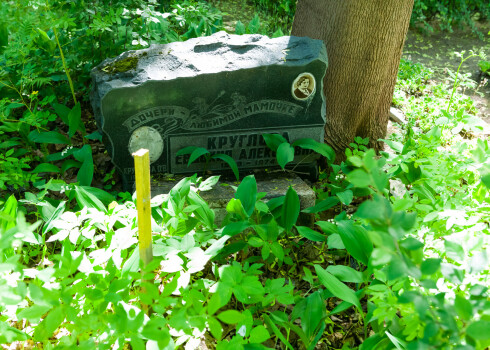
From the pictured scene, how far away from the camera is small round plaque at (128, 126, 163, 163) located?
286 cm

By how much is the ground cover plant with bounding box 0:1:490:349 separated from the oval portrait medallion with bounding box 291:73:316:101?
306 mm

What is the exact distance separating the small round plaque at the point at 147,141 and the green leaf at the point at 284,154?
75 cm

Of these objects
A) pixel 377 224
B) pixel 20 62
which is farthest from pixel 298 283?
pixel 20 62

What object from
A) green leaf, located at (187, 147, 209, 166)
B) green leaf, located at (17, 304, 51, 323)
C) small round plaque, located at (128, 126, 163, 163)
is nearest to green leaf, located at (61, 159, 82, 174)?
small round plaque, located at (128, 126, 163, 163)

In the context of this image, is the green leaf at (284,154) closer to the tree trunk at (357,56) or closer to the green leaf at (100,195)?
the tree trunk at (357,56)

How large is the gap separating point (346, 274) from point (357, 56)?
5.72 feet

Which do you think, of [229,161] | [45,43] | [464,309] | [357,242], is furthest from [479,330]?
[45,43]

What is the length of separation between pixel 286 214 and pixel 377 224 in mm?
1304

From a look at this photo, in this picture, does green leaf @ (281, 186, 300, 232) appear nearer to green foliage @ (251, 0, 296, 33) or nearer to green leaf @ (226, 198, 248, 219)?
green leaf @ (226, 198, 248, 219)

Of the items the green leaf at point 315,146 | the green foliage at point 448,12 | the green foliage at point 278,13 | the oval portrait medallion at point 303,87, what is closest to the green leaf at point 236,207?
the green leaf at point 315,146

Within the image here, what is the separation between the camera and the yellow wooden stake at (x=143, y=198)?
5.27 feet

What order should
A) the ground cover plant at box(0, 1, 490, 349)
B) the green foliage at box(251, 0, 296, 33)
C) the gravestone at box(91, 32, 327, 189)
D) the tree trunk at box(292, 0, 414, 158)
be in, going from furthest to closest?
the green foliage at box(251, 0, 296, 33) < the tree trunk at box(292, 0, 414, 158) < the gravestone at box(91, 32, 327, 189) < the ground cover plant at box(0, 1, 490, 349)

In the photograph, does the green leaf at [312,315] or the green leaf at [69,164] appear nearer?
the green leaf at [312,315]

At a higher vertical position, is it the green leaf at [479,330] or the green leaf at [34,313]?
the green leaf at [479,330]
